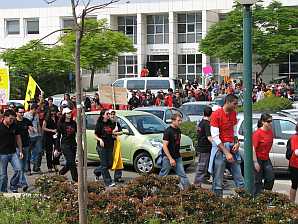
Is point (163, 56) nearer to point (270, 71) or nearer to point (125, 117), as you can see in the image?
point (270, 71)

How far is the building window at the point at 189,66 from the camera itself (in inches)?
2451

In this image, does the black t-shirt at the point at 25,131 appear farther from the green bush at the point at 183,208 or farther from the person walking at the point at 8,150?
the green bush at the point at 183,208

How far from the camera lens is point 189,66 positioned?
63.0m

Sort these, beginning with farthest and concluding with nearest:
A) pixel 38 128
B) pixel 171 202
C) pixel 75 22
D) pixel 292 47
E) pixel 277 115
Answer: pixel 292 47
pixel 38 128
pixel 277 115
pixel 171 202
pixel 75 22

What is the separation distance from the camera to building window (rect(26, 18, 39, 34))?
68.0 m

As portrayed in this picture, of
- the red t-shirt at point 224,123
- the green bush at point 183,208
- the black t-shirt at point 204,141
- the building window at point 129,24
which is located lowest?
the green bush at point 183,208

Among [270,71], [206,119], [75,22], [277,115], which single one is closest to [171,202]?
[75,22]

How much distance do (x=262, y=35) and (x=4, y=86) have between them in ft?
109

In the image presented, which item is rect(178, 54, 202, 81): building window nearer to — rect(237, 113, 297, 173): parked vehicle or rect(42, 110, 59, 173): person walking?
rect(42, 110, 59, 173): person walking

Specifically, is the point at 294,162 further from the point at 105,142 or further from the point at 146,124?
the point at 146,124

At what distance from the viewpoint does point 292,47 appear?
48.6 metres

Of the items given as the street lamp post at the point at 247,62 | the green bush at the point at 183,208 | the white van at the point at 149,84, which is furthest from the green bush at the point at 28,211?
the white van at the point at 149,84

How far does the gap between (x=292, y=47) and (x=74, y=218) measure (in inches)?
1701

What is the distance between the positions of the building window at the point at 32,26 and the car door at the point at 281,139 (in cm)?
5605
